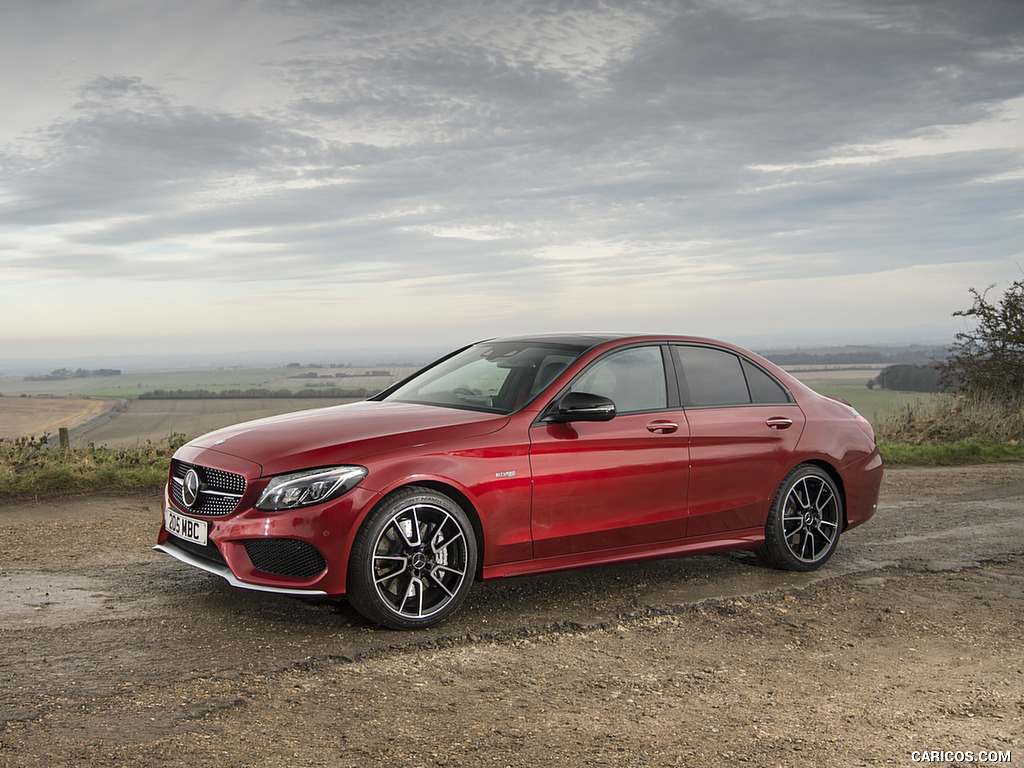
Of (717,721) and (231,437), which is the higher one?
(231,437)

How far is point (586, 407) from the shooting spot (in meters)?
5.36

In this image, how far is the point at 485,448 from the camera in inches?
203

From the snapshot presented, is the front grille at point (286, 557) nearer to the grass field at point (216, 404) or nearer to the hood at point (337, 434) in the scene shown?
the hood at point (337, 434)

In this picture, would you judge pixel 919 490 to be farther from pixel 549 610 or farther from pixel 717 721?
pixel 717 721

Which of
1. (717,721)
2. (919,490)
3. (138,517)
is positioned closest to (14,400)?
(138,517)

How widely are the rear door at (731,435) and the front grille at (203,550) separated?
9.96ft

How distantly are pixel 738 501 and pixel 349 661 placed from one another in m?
3.10

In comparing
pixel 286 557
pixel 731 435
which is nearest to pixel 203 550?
pixel 286 557

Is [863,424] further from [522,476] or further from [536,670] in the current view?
[536,670]

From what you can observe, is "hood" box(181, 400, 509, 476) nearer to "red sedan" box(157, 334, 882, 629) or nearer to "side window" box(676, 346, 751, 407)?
"red sedan" box(157, 334, 882, 629)

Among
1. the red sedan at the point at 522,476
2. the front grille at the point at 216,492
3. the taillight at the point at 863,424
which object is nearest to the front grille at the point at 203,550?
the red sedan at the point at 522,476

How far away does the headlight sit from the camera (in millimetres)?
4742

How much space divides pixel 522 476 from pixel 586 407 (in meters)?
0.57

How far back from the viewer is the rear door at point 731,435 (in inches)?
241
